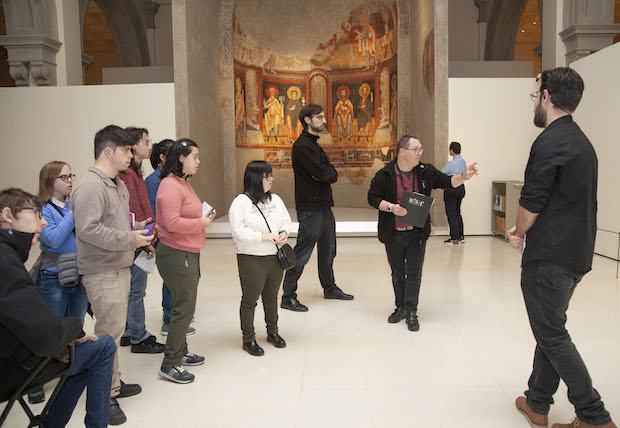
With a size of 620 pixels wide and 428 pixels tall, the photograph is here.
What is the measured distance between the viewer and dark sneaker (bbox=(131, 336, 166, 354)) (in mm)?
4461

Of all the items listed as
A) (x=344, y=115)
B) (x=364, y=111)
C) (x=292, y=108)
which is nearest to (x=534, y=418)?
(x=364, y=111)

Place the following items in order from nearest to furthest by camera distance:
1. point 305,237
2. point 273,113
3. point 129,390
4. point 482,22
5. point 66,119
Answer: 1. point 129,390
2. point 305,237
3. point 66,119
4. point 273,113
5. point 482,22

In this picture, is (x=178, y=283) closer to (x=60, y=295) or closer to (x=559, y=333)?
(x=60, y=295)

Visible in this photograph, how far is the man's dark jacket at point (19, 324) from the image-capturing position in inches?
89.3

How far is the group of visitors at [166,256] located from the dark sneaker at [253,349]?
1 centimetres

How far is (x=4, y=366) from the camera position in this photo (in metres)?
2.35

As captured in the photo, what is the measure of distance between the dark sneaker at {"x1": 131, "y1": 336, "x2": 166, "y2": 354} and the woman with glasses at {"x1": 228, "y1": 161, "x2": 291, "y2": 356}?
30.9 inches

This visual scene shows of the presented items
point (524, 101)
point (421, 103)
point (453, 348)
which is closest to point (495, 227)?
point (524, 101)

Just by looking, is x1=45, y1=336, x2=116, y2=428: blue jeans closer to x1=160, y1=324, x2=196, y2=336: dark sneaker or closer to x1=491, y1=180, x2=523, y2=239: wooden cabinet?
x1=160, y1=324, x2=196, y2=336: dark sneaker

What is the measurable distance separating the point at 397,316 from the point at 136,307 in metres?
2.34

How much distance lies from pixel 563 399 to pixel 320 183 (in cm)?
301

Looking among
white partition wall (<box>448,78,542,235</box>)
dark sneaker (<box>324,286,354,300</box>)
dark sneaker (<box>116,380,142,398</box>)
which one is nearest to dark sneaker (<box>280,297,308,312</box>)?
dark sneaker (<box>324,286,354,300</box>)

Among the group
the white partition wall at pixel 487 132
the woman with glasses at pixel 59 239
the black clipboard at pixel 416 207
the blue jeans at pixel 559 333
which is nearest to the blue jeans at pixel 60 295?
the woman with glasses at pixel 59 239

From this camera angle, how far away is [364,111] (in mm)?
15719
